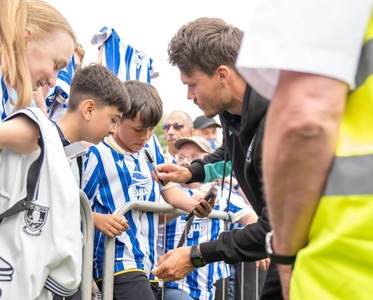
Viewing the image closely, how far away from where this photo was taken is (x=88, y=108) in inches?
172

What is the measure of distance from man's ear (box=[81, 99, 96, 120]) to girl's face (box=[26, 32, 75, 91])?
0.65m

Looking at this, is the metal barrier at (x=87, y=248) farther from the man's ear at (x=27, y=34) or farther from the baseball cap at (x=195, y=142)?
the baseball cap at (x=195, y=142)

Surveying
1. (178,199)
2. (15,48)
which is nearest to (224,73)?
(15,48)

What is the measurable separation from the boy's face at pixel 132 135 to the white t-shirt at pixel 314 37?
126 inches

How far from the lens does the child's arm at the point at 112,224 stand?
4.21 meters

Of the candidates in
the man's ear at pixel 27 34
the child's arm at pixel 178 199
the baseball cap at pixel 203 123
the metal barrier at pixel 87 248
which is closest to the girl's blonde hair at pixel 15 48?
the man's ear at pixel 27 34

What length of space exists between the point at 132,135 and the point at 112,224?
0.74m

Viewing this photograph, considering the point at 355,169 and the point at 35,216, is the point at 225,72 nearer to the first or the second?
the point at 35,216

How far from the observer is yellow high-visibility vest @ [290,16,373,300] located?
4.96ft

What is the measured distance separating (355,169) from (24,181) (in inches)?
71.1

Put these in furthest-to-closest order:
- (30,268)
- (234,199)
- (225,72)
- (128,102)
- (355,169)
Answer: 1. (234,199)
2. (128,102)
3. (225,72)
4. (30,268)
5. (355,169)

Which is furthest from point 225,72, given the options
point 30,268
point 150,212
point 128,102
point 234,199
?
point 234,199

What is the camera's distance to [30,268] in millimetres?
2928

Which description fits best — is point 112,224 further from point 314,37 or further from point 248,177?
point 314,37
